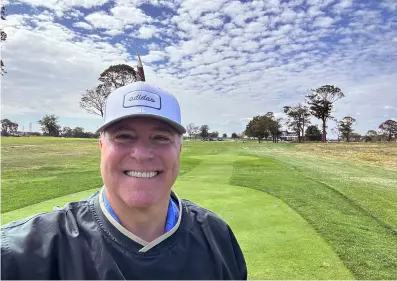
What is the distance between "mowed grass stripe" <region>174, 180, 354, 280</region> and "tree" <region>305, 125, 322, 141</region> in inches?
2505

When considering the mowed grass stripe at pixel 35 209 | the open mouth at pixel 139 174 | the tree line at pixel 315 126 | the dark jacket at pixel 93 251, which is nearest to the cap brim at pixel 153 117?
the open mouth at pixel 139 174

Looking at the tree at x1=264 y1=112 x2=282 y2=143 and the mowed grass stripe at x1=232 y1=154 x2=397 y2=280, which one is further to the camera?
the tree at x1=264 y1=112 x2=282 y2=143

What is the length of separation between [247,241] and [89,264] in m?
3.27

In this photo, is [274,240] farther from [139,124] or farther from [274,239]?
[139,124]

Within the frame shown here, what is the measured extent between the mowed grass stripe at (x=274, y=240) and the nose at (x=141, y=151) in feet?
7.36

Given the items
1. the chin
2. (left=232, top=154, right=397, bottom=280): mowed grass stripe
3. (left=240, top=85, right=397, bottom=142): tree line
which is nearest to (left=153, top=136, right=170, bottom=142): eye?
the chin

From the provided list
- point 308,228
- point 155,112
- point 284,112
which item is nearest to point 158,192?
point 155,112

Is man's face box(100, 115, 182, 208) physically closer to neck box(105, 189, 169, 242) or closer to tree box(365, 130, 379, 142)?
neck box(105, 189, 169, 242)

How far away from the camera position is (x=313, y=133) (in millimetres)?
70812

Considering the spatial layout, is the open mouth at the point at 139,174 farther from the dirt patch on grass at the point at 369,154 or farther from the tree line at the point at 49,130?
the tree line at the point at 49,130

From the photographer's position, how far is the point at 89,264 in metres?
1.58

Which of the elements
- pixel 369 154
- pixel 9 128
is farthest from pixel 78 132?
pixel 369 154

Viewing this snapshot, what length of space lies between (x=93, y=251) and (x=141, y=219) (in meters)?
0.32

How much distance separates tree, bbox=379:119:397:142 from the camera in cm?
5757
